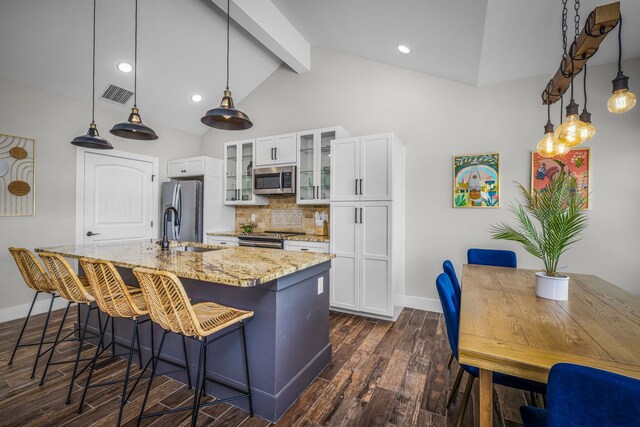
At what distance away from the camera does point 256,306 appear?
1906 mm

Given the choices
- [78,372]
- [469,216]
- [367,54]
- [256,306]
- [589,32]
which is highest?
[367,54]

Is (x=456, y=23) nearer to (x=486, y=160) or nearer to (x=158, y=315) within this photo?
(x=486, y=160)

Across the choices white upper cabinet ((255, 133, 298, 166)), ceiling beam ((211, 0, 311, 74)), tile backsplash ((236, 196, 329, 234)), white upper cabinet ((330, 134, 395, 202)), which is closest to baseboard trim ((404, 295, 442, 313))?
white upper cabinet ((330, 134, 395, 202))

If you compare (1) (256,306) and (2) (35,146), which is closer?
(1) (256,306)

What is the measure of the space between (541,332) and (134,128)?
3104 millimetres

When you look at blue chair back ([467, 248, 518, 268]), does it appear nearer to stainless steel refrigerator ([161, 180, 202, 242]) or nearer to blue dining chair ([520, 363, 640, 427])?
blue dining chair ([520, 363, 640, 427])

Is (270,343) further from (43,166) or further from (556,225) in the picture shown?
(43,166)

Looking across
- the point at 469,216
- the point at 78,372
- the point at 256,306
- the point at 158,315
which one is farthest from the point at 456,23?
the point at 78,372

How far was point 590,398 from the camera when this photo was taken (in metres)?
0.75

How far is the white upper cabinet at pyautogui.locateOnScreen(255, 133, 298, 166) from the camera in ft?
13.9

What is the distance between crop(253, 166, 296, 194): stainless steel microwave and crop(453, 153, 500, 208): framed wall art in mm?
2192

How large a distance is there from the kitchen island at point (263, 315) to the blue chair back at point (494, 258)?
168 cm

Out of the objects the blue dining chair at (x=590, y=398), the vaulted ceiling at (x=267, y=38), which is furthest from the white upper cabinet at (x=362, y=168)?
the blue dining chair at (x=590, y=398)

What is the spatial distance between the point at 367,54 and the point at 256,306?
358 cm
